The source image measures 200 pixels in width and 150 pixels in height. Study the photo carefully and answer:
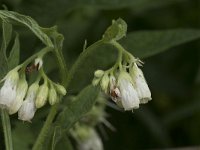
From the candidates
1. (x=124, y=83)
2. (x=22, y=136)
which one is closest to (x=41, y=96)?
(x=124, y=83)

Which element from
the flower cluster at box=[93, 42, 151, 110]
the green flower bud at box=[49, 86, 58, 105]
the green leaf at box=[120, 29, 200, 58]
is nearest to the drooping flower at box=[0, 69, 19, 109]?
the green flower bud at box=[49, 86, 58, 105]

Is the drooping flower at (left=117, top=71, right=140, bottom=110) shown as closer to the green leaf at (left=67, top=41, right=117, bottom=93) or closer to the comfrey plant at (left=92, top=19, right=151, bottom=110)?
the comfrey plant at (left=92, top=19, right=151, bottom=110)

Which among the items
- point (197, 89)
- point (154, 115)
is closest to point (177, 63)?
point (197, 89)

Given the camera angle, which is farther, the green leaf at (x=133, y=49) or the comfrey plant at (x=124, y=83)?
the green leaf at (x=133, y=49)

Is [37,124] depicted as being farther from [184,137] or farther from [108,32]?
[184,137]

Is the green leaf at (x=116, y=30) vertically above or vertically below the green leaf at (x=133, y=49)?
above

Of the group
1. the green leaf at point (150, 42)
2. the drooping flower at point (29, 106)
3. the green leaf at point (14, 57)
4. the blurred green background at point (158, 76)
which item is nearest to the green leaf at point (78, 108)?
the drooping flower at point (29, 106)

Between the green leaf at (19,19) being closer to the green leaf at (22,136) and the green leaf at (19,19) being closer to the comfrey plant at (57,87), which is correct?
the comfrey plant at (57,87)
